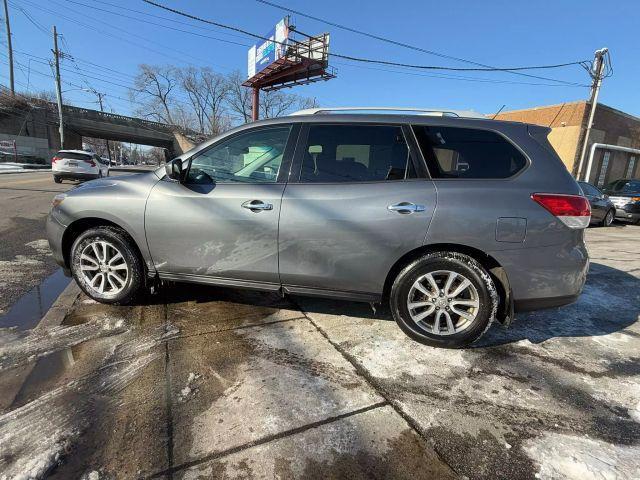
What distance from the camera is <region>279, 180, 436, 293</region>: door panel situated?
291cm

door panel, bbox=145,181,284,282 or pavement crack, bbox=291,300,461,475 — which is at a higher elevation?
door panel, bbox=145,181,284,282

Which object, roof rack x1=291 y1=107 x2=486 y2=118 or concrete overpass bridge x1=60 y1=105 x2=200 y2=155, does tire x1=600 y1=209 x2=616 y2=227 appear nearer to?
roof rack x1=291 y1=107 x2=486 y2=118

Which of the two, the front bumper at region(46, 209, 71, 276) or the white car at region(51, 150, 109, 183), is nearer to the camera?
the front bumper at region(46, 209, 71, 276)

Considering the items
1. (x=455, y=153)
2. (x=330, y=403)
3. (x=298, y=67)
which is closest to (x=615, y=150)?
(x=298, y=67)

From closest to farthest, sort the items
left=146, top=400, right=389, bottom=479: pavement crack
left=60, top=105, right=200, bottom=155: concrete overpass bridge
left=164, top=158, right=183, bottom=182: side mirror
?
left=146, top=400, right=389, bottom=479: pavement crack, left=164, top=158, right=183, bottom=182: side mirror, left=60, top=105, right=200, bottom=155: concrete overpass bridge

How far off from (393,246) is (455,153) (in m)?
0.92

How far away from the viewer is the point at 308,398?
2381mm

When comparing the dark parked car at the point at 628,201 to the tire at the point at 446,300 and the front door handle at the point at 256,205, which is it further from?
the front door handle at the point at 256,205

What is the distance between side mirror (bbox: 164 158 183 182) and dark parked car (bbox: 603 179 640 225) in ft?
47.7

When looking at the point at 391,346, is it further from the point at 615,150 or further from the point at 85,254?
the point at 615,150

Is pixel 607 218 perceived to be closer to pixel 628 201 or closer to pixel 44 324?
pixel 628 201

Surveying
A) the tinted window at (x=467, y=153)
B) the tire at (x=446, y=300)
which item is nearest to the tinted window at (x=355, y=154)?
the tinted window at (x=467, y=153)

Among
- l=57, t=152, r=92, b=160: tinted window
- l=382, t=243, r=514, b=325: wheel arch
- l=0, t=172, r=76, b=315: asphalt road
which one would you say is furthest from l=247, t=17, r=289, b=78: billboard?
l=382, t=243, r=514, b=325: wheel arch

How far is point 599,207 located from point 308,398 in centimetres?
1245
